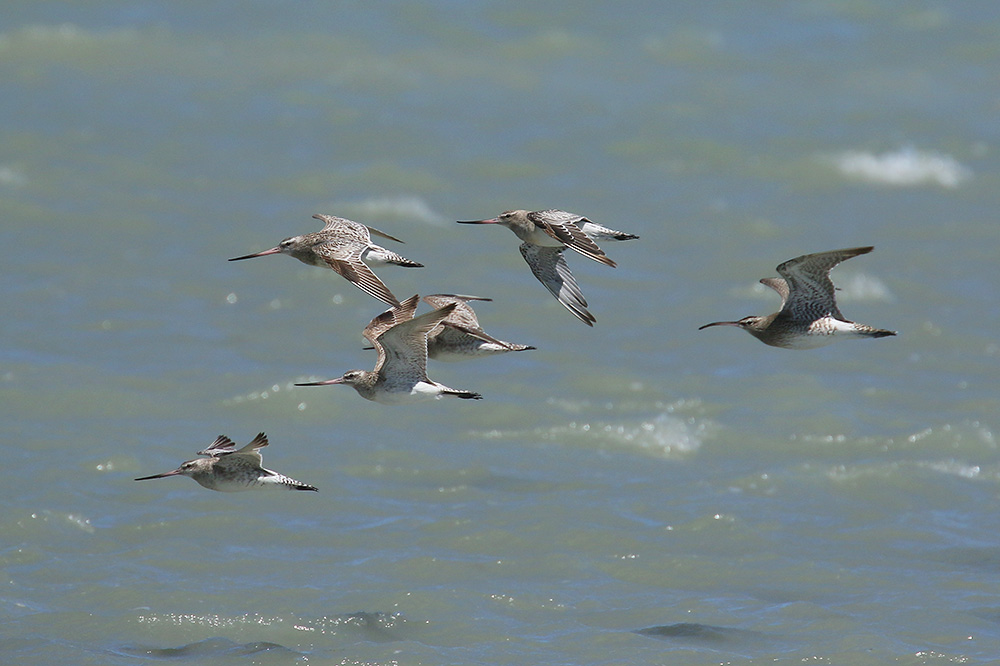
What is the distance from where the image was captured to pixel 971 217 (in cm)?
2533

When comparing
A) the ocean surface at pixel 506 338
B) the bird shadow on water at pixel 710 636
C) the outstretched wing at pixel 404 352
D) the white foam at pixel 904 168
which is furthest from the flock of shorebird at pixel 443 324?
the white foam at pixel 904 168

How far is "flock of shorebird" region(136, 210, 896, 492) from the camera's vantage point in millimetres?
10227


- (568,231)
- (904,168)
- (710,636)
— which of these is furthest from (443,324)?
(904,168)

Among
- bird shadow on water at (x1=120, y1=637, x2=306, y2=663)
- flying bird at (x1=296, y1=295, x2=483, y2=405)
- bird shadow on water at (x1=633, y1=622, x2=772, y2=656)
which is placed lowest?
bird shadow on water at (x1=120, y1=637, x2=306, y2=663)

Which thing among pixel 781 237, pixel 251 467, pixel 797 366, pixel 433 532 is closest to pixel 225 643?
pixel 251 467

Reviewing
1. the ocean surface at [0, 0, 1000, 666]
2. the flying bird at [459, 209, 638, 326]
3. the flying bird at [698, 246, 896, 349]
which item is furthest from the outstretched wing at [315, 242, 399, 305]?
the ocean surface at [0, 0, 1000, 666]

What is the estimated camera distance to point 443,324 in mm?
10844

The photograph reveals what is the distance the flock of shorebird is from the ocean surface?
2.40 m

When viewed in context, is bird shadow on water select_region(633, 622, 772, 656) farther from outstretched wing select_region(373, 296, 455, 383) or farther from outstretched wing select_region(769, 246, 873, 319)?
outstretched wing select_region(373, 296, 455, 383)

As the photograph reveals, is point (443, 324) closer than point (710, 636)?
Yes

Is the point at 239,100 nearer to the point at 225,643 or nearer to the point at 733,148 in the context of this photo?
the point at 733,148

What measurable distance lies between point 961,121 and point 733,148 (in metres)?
5.31

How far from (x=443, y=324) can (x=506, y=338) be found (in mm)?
9640

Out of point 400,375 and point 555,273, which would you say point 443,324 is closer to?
point 400,375
